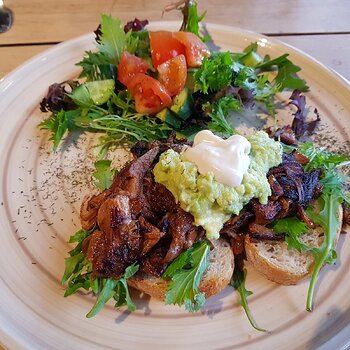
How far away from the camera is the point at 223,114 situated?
323 cm

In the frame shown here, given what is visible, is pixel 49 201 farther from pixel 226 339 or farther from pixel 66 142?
pixel 226 339

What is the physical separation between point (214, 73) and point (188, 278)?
1.69 metres

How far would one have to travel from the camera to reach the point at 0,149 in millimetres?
3086

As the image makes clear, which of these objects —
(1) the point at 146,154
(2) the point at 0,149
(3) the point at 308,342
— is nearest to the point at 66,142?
(2) the point at 0,149

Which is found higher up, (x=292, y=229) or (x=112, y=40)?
(x=112, y=40)

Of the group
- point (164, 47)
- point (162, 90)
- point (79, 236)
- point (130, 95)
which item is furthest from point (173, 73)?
point (79, 236)

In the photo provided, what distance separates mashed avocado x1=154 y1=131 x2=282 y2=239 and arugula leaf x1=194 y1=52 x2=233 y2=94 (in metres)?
1.02

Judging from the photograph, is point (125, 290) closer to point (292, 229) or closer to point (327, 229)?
point (292, 229)

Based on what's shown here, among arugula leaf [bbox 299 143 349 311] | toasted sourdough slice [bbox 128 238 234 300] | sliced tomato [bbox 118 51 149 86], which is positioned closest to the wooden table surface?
sliced tomato [bbox 118 51 149 86]

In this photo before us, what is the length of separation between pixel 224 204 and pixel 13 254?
4.34ft

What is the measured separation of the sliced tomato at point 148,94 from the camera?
321cm

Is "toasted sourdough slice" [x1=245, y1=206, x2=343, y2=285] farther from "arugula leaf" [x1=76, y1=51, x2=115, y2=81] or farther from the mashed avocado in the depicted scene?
"arugula leaf" [x1=76, y1=51, x2=115, y2=81]

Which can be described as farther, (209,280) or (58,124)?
(58,124)

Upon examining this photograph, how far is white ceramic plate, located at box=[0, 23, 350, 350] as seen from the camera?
2182 mm
